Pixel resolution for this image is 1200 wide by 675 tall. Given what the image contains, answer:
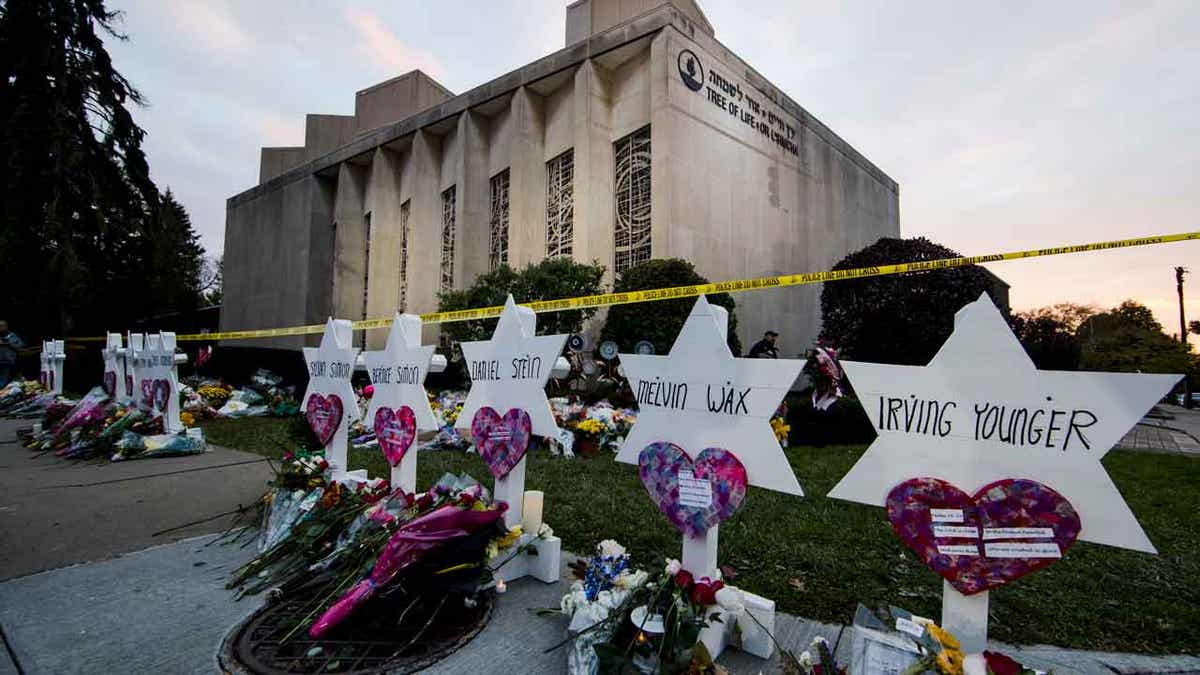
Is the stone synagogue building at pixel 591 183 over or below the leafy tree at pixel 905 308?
over

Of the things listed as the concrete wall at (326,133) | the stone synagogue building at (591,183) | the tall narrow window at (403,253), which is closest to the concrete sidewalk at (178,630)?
the stone synagogue building at (591,183)

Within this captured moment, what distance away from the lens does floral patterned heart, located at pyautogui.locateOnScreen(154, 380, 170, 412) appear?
21.5ft

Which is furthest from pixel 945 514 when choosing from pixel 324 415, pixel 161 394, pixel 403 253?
pixel 403 253

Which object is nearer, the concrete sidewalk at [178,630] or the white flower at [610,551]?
the concrete sidewalk at [178,630]

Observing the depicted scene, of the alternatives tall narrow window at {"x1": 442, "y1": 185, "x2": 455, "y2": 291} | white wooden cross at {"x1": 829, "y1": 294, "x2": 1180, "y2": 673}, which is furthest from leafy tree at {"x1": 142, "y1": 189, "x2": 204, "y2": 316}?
white wooden cross at {"x1": 829, "y1": 294, "x2": 1180, "y2": 673}

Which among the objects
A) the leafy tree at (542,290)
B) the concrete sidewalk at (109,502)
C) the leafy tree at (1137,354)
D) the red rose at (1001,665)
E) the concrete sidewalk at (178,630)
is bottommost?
the concrete sidewalk at (109,502)

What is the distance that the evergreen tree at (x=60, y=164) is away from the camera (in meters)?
14.4

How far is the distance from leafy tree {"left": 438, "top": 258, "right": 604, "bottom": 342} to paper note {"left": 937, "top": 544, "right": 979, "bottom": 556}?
31.7 feet

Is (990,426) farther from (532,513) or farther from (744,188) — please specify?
(744,188)

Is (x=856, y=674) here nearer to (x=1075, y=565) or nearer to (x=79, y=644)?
(x=1075, y=565)

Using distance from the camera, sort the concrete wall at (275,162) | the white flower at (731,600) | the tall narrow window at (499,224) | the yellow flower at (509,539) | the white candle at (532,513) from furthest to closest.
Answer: the concrete wall at (275,162) → the tall narrow window at (499,224) → the white candle at (532,513) → the yellow flower at (509,539) → the white flower at (731,600)

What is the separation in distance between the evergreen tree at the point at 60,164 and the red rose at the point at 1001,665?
20799 mm

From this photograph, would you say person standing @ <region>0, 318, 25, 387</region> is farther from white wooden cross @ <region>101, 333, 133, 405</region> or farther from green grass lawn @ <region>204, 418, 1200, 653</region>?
green grass lawn @ <region>204, 418, 1200, 653</region>

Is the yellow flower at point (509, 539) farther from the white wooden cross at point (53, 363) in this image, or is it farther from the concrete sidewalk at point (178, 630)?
the white wooden cross at point (53, 363)
